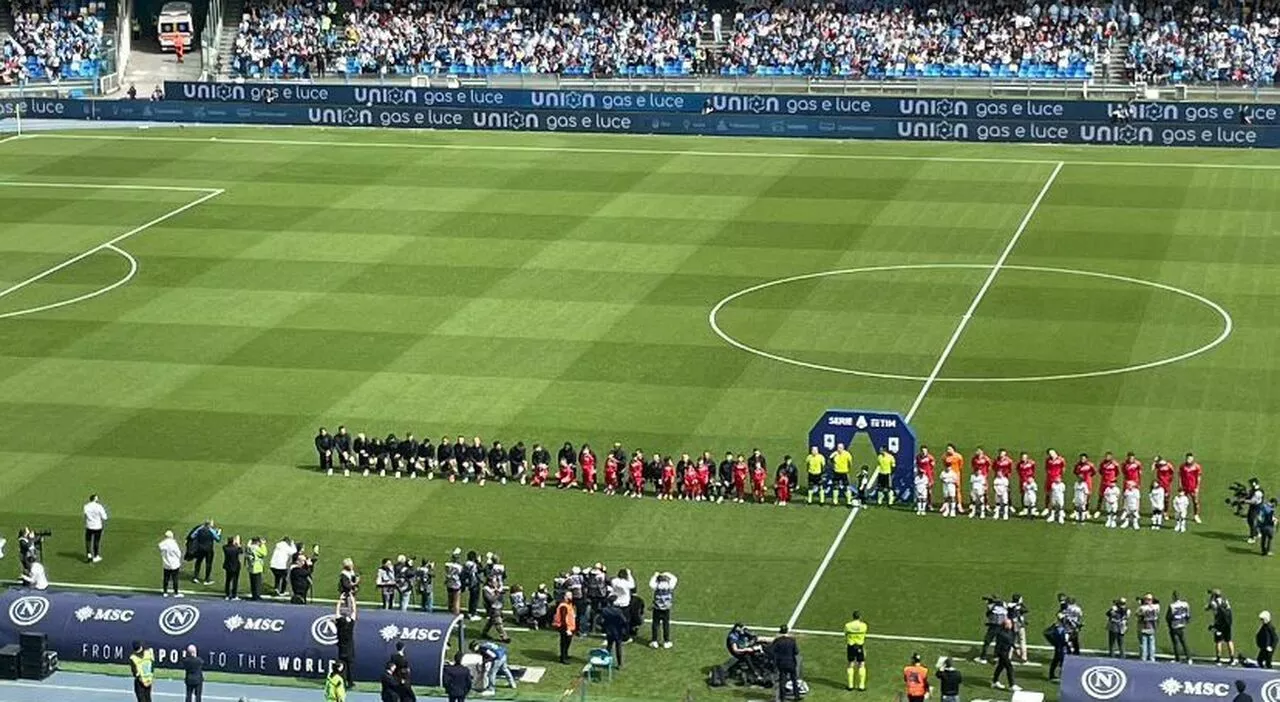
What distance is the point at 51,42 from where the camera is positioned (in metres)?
106

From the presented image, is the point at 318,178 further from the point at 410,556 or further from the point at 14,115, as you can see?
the point at 410,556

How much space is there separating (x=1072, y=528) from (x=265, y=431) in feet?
60.0

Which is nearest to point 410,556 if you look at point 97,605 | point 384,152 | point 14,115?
point 97,605

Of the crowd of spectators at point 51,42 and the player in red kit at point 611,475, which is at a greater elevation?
the crowd of spectators at point 51,42

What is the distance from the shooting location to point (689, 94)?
3627 inches

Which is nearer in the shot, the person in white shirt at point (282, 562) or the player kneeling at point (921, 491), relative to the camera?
the person in white shirt at point (282, 562)

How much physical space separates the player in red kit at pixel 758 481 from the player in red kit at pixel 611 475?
9.50 feet

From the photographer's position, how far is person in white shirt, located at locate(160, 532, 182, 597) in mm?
43688

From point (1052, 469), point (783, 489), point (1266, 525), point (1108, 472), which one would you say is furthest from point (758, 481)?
point (1266, 525)

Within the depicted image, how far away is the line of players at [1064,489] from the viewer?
46562 millimetres

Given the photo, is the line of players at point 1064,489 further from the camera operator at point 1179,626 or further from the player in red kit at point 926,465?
the camera operator at point 1179,626

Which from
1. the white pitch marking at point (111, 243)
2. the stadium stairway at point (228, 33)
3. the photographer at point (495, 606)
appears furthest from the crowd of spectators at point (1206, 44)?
the photographer at point (495, 606)

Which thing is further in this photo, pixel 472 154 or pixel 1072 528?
pixel 472 154

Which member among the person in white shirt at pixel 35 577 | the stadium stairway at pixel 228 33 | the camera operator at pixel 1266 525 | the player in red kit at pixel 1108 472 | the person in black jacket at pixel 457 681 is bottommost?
the person in white shirt at pixel 35 577
